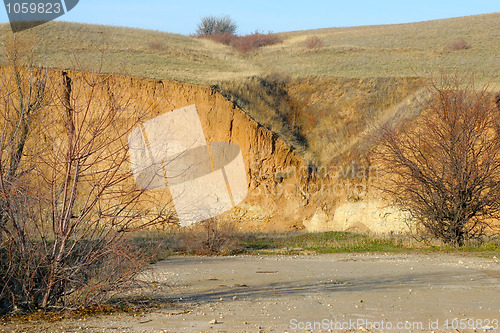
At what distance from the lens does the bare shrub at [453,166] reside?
19250mm

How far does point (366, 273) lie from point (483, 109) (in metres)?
A: 8.72

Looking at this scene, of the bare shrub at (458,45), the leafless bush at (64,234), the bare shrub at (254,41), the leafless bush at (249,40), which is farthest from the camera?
the leafless bush at (249,40)

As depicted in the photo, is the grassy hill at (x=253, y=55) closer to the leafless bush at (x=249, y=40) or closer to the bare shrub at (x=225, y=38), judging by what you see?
the leafless bush at (x=249, y=40)

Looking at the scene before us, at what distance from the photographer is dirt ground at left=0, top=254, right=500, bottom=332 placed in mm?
8781

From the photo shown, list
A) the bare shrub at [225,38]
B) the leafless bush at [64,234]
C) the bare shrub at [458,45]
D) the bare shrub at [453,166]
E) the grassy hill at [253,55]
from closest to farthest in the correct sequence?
the leafless bush at [64,234], the bare shrub at [453,166], the grassy hill at [253,55], the bare shrub at [458,45], the bare shrub at [225,38]

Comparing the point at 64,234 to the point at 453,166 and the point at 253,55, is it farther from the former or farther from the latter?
the point at 253,55

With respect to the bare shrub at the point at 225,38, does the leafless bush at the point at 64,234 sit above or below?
below

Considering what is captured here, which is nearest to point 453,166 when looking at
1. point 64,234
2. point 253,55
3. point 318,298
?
point 318,298

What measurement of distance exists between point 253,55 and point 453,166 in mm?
32460

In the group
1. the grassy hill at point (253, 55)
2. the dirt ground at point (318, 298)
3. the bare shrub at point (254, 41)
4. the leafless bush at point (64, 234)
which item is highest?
the bare shrub at point (254, 41)

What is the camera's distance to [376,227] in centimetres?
2636

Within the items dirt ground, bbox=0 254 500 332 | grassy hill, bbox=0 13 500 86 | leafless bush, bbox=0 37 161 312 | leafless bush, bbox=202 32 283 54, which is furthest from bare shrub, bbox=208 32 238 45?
leafless bush, bbox=0 37 161 312

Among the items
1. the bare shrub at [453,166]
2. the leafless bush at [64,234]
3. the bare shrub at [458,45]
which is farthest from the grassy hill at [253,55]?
the leafless bush at [64,234]

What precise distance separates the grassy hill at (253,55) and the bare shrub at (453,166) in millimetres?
8380
